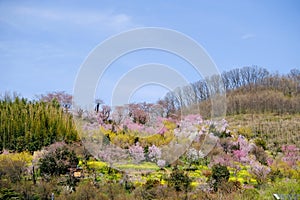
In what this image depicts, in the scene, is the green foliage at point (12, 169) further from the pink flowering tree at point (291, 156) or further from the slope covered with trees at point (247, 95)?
the pink flowering tree at point (291, 156)

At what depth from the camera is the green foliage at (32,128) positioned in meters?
10.3

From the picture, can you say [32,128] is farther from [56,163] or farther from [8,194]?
[8,194]

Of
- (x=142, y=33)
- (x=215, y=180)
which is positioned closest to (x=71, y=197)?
(x=215, y=180)

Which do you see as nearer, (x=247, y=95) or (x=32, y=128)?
(x=32, y=128)

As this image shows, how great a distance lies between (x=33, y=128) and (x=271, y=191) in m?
6.82

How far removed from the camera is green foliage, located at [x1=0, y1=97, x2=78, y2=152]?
10336mm

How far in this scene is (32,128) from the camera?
10.6m

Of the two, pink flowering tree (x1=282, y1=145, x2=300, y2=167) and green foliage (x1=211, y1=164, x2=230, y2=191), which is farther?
pink flowering tree (x1=282, y1=145, x2=300, y2=167)

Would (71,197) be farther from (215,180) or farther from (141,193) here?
(215,180)

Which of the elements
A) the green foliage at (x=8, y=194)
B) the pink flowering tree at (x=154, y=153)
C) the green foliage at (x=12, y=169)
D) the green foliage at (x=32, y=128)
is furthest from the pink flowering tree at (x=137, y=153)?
the green foliage at (x=8, y=194)

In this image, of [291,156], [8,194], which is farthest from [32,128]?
[291,156]

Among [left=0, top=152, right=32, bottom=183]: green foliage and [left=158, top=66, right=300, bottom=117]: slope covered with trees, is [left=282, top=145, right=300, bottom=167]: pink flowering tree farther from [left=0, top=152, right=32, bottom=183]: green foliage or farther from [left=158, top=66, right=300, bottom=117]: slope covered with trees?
[left=0, top=152, right=32, bottom=183]: green foliage

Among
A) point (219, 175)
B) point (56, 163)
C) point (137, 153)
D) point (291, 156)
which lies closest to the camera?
point (219, 175)

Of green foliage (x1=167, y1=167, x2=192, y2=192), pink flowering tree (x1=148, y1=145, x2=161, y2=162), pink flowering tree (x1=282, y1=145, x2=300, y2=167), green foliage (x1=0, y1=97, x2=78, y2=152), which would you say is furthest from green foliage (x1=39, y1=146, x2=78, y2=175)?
pink flowering tree (x1=282, y1=145, x2=300, y2=167)
